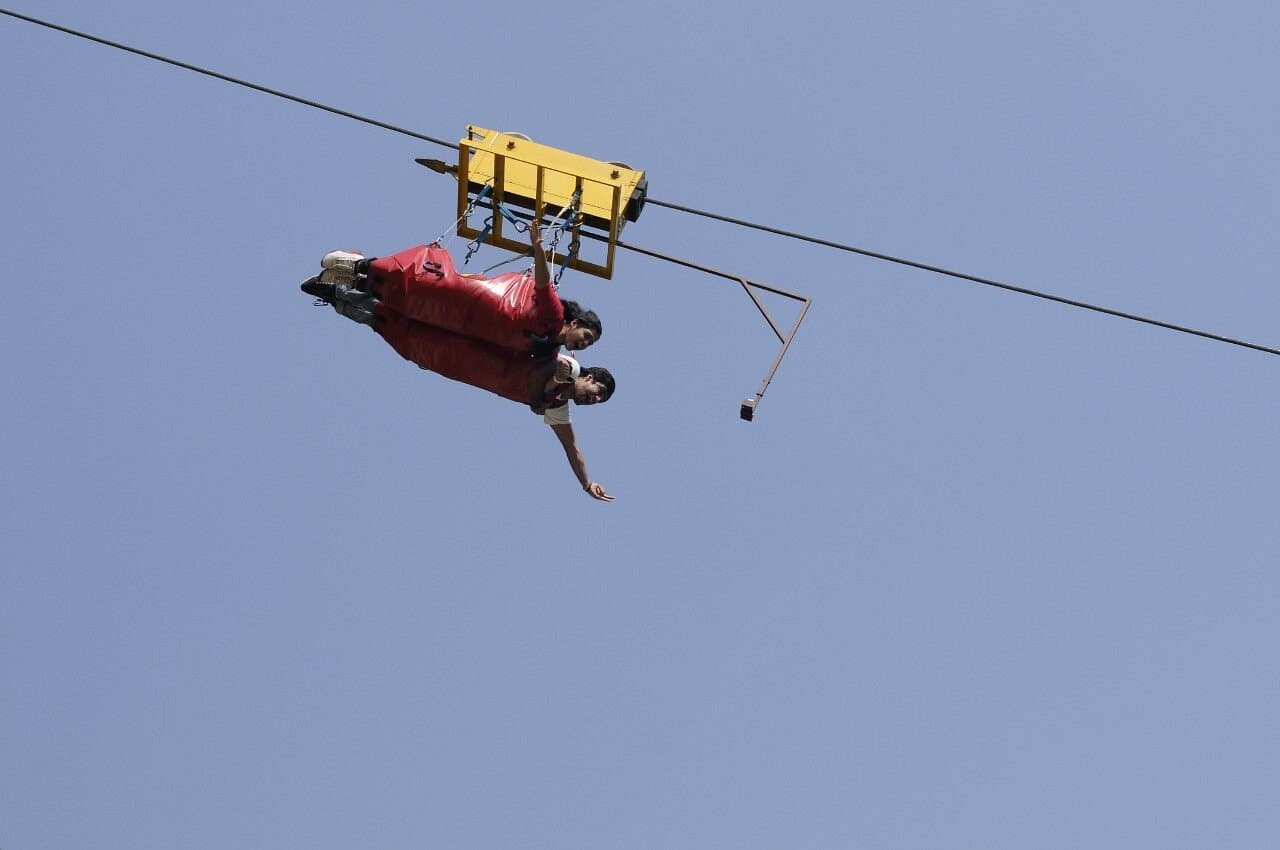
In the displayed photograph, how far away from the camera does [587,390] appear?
15.5m

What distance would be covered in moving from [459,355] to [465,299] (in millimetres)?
452

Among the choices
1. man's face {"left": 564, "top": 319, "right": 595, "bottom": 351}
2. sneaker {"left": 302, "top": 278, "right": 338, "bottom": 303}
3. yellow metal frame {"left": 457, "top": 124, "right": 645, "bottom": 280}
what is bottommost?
sneaker {"left": 302, "top": 278, "right": 338, "bottom": 303}

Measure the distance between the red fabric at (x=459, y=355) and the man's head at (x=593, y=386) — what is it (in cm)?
36

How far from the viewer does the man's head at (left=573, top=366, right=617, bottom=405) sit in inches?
609

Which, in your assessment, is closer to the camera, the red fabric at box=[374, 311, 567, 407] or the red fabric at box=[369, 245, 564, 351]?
the red fabric at box=[369, 245, 564, 351]

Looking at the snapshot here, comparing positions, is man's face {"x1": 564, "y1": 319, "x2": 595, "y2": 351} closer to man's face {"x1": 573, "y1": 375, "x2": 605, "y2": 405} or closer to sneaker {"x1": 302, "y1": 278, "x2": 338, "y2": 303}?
man's face {"x1": 573, "y1": 375, "x2": 605, "y2": 405}

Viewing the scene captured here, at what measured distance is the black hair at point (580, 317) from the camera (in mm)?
15250

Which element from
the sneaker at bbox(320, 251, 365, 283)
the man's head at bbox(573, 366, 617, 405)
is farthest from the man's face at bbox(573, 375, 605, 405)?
the sneaker at bbox(320, 251, 365, 283)

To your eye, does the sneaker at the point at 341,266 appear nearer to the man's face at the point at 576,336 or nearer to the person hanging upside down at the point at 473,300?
the person hanging upside down at the point at 473,300

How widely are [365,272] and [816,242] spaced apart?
119 inches

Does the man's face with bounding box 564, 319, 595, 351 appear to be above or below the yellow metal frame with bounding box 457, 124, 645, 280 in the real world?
below

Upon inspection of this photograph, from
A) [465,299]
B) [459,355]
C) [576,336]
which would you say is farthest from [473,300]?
[576,336]

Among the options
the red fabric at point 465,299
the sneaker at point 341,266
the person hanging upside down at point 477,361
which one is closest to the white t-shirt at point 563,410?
the person hanging upside down at point 477,361

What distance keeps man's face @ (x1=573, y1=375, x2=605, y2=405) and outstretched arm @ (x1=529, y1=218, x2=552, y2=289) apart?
939 millimetres
